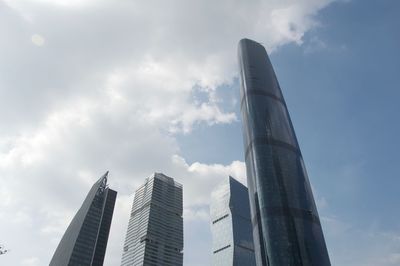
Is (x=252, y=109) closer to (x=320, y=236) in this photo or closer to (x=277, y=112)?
(x=277, y=112)

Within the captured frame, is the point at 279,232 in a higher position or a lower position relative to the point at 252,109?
lower

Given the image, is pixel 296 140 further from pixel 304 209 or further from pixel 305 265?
pixel 305 265

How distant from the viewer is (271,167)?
170750 mm

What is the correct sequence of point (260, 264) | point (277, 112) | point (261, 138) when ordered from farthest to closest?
1. point (277, 112)
2. point (261, 138)
3. point (260, 264)

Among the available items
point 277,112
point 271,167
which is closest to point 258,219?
point 271,167

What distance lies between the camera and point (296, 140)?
192750 millimetres

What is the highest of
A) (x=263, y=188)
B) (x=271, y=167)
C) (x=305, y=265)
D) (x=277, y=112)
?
(x=277, y=112)

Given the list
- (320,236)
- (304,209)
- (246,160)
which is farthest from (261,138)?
(320,236)

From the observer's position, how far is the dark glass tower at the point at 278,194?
150250mm

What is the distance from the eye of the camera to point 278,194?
6417 inches

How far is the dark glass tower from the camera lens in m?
150

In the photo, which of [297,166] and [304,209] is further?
[297,166]

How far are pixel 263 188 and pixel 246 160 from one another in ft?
99.1

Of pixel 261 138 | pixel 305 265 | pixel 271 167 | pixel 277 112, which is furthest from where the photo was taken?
pixel 277 112
